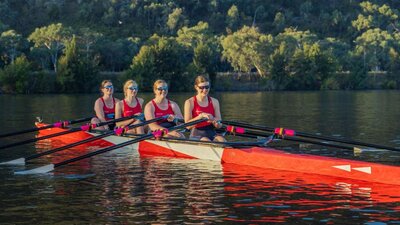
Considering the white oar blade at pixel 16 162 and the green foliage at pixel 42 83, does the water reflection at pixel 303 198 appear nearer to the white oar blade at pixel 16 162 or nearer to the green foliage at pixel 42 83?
the white oar blade at pixel 16 162

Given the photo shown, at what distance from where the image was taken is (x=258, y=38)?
454 ft

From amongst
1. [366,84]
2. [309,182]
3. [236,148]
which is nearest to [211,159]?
[236,148]

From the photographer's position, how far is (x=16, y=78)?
348 ft

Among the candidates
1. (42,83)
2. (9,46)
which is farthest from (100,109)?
(9,46)

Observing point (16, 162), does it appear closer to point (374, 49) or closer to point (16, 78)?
point (16, 78)

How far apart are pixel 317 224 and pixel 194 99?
9.78m

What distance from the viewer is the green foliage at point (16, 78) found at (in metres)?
106

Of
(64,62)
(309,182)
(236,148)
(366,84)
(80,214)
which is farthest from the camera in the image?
(366,84)

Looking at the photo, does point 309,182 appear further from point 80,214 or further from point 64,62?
point 64,62

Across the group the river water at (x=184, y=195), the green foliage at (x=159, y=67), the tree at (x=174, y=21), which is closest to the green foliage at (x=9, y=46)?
the green foliage at (x=159, y=67)

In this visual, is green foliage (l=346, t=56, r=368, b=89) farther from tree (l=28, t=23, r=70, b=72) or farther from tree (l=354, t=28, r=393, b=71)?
tree (l=28, t=23, r=70, b=72)

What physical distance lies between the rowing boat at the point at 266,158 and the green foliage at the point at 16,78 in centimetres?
8201

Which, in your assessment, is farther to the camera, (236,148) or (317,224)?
(236,148)

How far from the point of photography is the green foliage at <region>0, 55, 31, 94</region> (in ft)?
348
